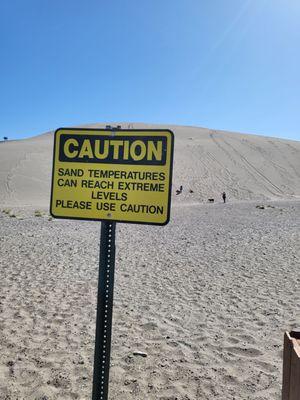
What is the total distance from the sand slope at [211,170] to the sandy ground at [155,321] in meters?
29.1

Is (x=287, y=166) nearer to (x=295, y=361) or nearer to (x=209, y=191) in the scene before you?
(x=209, y=191)

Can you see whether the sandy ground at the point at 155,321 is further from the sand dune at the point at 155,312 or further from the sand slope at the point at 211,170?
the sand slope at the point at 211,170

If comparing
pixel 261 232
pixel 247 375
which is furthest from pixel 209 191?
pixel 247 375

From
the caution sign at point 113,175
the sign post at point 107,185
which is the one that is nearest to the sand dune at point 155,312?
the sign post at point 107,185

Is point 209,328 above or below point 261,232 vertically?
below

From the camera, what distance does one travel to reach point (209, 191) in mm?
49500

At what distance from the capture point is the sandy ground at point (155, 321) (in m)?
4.36

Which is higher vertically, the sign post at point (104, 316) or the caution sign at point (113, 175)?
the caution sign at point (113, 175)

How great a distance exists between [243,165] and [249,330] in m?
59.2

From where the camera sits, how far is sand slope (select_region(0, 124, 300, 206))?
46.4 metres

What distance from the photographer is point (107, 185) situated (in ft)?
7.75

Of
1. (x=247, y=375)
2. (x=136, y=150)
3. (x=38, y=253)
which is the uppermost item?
(x=136, y=150)

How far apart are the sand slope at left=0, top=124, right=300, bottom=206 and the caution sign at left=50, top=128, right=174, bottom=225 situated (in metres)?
37.0

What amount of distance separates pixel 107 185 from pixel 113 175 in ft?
0.22
